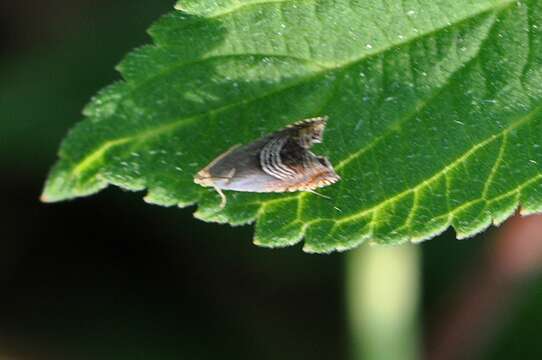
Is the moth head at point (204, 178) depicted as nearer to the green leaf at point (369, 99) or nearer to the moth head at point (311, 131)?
the green leaf at point (369, 99)

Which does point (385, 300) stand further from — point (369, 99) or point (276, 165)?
point (369, 99)

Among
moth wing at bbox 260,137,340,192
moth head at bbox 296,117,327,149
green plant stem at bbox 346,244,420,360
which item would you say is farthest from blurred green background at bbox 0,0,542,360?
moth head at bbox 296,117,327,149

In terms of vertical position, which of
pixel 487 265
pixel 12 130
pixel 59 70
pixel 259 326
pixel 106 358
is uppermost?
pixel 59 70

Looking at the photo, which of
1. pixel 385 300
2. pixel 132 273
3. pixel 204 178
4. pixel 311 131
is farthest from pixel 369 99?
pixel 132 273

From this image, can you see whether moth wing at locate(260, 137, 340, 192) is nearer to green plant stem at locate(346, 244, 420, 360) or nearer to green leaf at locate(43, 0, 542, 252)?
green leaf at locate(43, 0, 542, 252)

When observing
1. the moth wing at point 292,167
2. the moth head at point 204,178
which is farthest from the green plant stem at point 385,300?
the moth head at point 204,178

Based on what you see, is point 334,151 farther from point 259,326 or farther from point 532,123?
point 259,326

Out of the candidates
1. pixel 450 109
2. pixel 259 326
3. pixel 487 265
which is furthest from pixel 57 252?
pixel 450 109
